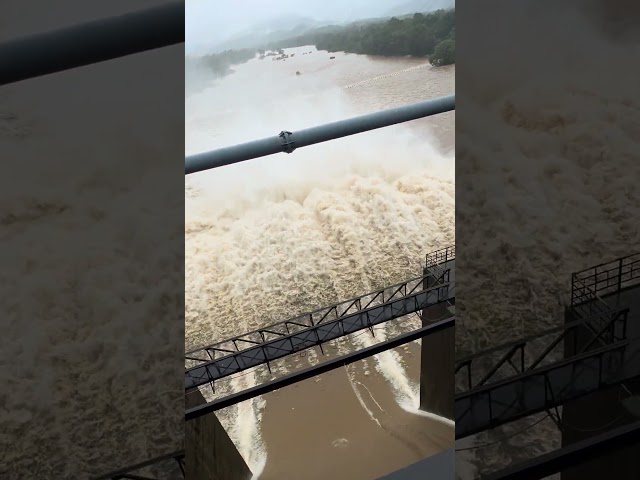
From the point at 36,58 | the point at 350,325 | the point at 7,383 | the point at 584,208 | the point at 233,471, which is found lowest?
the point at 233,471

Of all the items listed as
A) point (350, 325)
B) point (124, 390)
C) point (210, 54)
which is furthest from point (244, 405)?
point (210, 54)

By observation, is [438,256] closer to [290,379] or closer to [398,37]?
[398,37]

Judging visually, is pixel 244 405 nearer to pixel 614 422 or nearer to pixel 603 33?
pixel 614 422

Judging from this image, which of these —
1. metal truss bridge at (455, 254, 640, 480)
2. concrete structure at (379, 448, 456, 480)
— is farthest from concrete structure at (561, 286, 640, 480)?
concrete structure at (379, 448, 456, 480)

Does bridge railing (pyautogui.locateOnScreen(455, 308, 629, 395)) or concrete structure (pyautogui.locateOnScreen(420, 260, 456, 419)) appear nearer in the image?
bridge railing (pyautogui.locateOnScreen(455, 308, 629, 395))

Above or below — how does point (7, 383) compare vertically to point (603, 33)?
below

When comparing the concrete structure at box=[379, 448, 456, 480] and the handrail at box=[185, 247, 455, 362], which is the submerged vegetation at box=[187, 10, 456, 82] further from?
the concrete structure at box=[379, 448, 456, 480]
